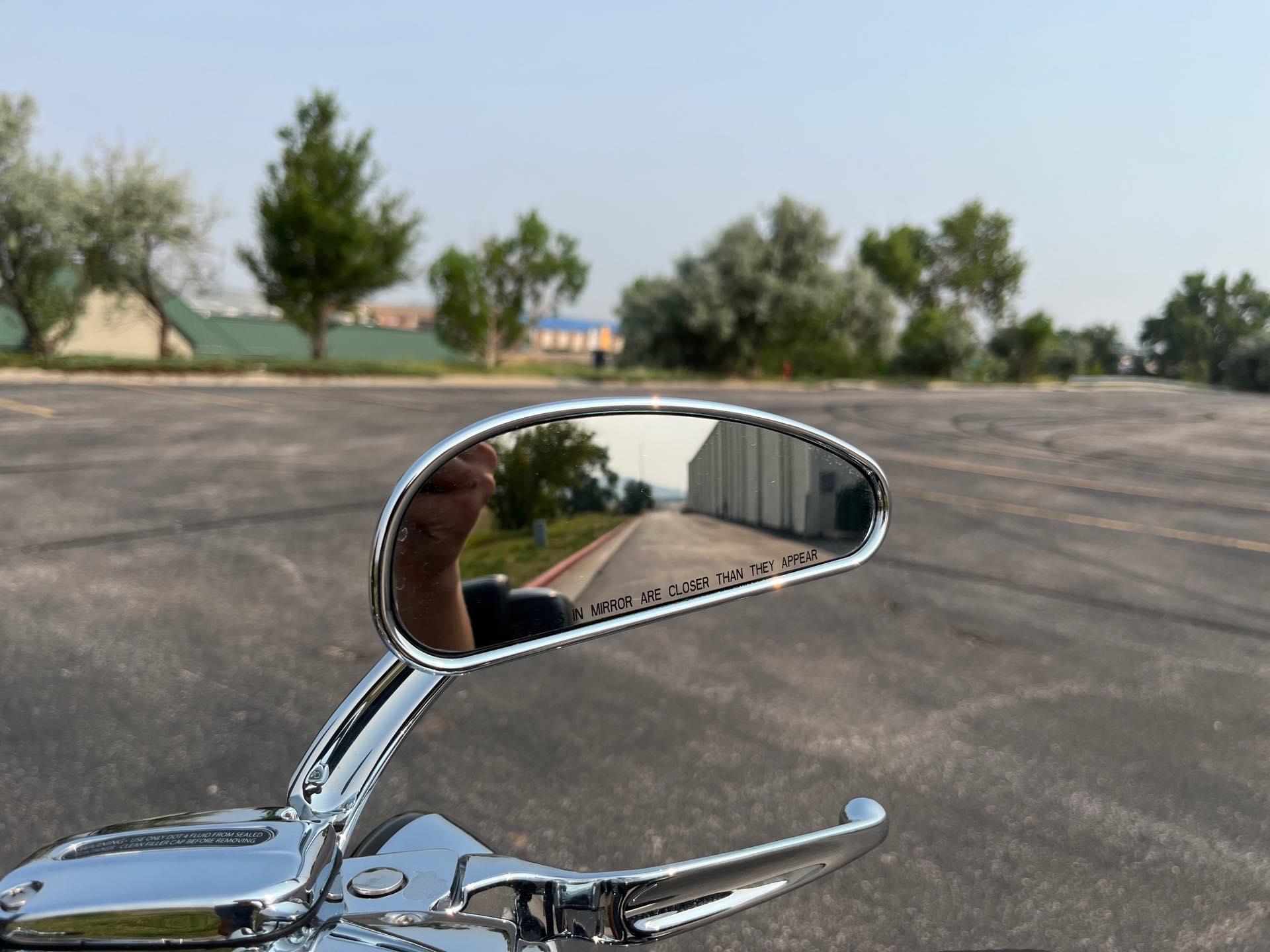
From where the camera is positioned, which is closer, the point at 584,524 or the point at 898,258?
the point at 584,524

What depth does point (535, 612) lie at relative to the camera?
3.96ft

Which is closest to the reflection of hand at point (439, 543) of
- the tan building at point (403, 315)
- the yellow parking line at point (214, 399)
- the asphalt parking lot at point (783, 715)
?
the asphalt parking lot at point (783, 715)

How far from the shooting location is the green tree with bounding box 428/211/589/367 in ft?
150

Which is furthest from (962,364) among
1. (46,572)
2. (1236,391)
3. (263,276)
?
(46,572)

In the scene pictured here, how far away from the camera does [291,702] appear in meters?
3.55

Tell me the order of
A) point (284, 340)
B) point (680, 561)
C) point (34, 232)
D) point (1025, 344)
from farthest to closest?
point (1025, 344) → point (284, 340) → point (34, 232) → point (680, 561)

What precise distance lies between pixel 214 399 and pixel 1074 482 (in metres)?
16.0

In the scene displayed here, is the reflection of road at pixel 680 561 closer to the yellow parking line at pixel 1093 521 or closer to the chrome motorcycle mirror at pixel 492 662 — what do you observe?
the chrome motorcycle mirror at pixel 492 662

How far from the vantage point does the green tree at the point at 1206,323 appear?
56.7 metres

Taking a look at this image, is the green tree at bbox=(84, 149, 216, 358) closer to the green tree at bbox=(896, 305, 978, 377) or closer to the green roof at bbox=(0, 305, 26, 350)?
the green roof at bbox=(0, 305, 26, 350)

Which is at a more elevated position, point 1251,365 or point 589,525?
point 1251,365

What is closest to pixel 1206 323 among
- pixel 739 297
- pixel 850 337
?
pixel 850 337

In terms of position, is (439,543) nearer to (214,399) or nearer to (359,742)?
(359,742)

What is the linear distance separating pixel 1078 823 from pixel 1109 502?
7.30 metres
